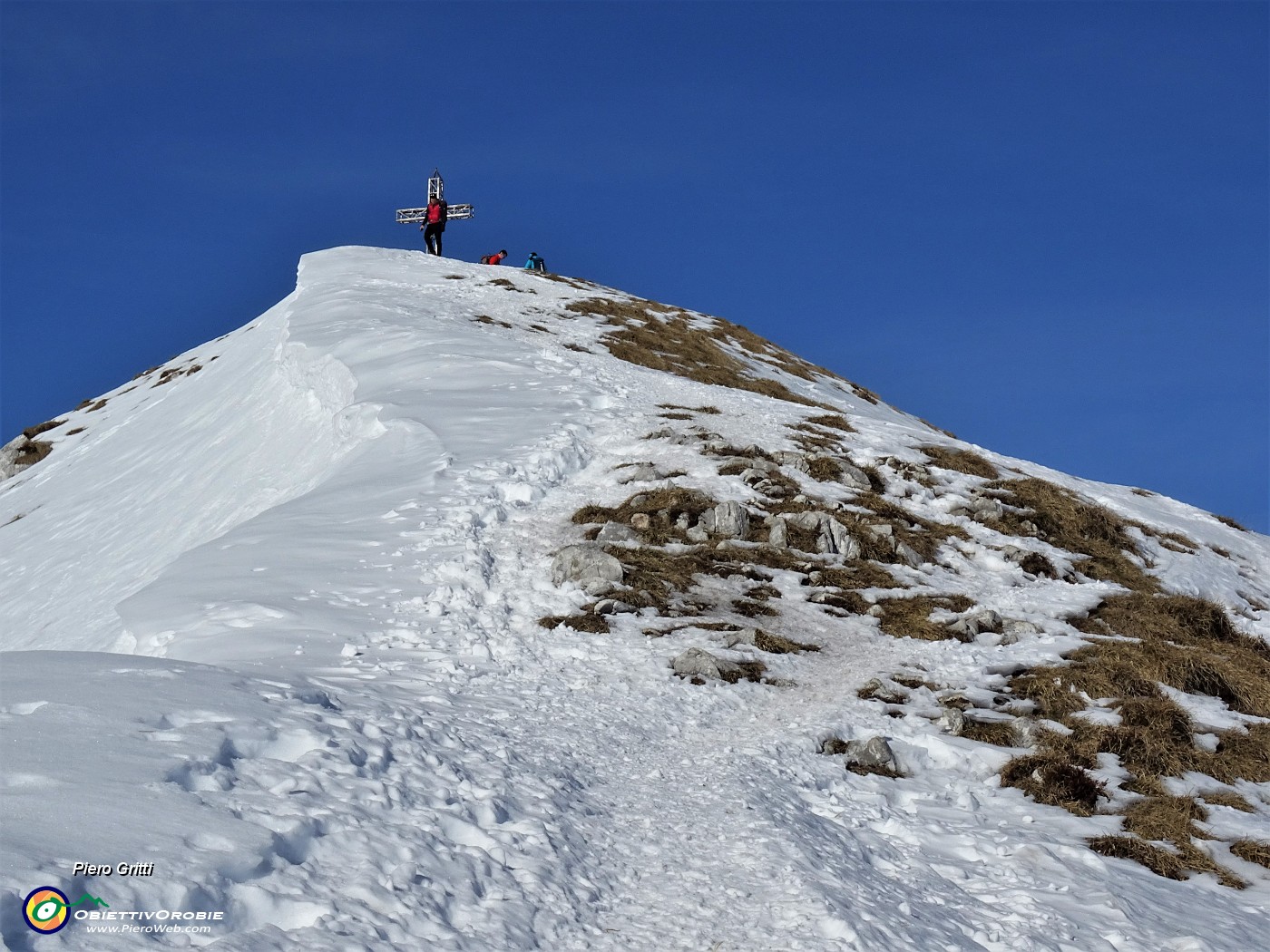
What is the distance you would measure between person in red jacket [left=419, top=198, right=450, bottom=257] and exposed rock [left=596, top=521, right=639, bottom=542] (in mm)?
36778

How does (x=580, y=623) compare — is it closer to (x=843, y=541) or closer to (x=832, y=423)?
(x=843, y=541)

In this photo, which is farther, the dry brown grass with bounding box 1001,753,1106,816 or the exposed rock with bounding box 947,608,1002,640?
the exposed rock with bounding box 947,608,1002,640

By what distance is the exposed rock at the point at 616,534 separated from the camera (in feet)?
58.6

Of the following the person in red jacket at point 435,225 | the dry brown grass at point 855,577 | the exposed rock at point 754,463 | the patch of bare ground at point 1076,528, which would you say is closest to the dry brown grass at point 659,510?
the exposed rock at point 754,463

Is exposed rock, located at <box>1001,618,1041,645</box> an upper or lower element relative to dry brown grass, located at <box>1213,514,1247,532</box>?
lower

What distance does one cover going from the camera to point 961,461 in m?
24.9

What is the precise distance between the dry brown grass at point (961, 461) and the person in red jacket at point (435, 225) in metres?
32.4

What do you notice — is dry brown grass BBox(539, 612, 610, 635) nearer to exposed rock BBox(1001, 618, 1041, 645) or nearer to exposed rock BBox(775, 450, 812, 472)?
exposed rock BBox(1001, 618, 1041, 645)

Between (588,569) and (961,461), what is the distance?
12.1 meters

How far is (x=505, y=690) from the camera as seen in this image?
12164 millimetres

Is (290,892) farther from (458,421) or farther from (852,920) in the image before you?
(458,421)

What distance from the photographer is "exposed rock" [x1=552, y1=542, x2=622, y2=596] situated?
1586 centimetres

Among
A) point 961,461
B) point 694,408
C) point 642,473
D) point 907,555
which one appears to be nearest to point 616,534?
point 642,473

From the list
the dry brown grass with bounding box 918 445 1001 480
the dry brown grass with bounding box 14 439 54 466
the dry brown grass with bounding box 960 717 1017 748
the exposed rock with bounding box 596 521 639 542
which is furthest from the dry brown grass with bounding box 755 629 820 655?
the dry brown grass with bounding box 14 439 54 466
